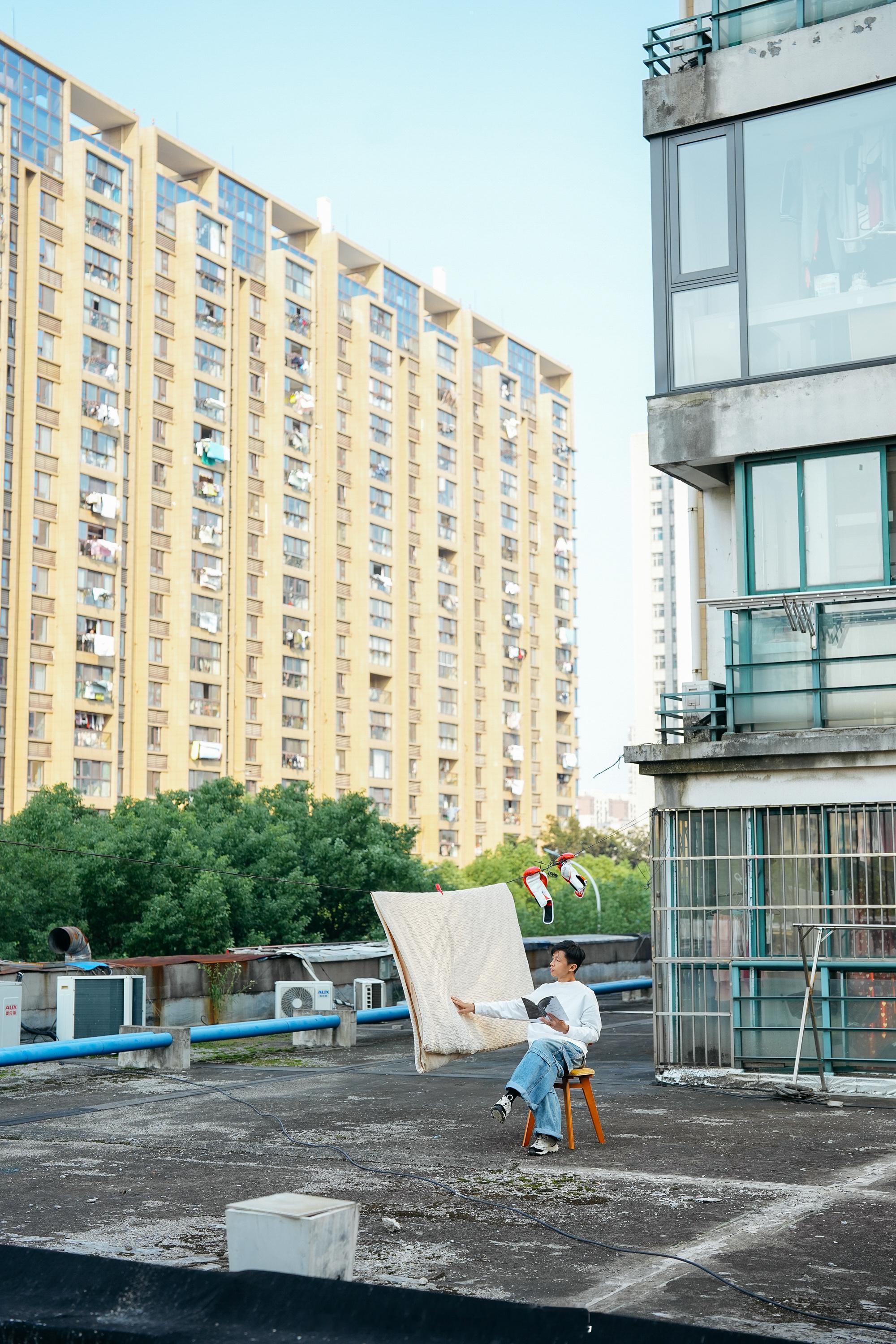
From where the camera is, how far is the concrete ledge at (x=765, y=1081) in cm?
1247

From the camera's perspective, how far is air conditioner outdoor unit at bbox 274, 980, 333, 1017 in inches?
730

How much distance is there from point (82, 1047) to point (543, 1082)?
5.61 meters

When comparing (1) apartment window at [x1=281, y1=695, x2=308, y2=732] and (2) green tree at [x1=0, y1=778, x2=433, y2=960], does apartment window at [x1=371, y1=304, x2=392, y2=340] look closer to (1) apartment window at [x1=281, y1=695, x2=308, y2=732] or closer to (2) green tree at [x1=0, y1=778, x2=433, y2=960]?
(1) apartment window at [x1=281, y1=695, x2=308, y2=732]

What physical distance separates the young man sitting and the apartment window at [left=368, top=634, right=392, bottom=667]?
272 feet

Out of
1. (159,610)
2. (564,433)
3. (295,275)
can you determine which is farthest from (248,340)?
(564,433)

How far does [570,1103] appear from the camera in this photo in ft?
32.6

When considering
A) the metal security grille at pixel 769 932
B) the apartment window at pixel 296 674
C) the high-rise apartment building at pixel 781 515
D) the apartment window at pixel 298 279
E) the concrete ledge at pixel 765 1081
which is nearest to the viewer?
the concrete ledge at pixel 765 1081

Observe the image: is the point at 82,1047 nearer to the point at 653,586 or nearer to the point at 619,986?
the point at 619,986

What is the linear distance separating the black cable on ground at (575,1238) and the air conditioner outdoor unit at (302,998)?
7.20 m

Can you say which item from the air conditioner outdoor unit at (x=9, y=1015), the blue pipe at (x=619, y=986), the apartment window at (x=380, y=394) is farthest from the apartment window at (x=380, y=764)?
the air conditioner outdoor unit at (x=9, y=1015)

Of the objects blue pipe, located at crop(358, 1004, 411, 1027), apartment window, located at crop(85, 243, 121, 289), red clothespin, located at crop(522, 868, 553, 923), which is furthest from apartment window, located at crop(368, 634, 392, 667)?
blue pipe, located at crop(358, 1004, 411, 1027)

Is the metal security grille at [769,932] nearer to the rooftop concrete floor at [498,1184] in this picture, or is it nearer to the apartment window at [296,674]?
the rooftop concrete floor at [498,1184]

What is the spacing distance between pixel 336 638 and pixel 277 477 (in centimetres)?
1109

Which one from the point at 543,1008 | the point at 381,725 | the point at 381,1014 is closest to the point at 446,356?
the point at 381,725
